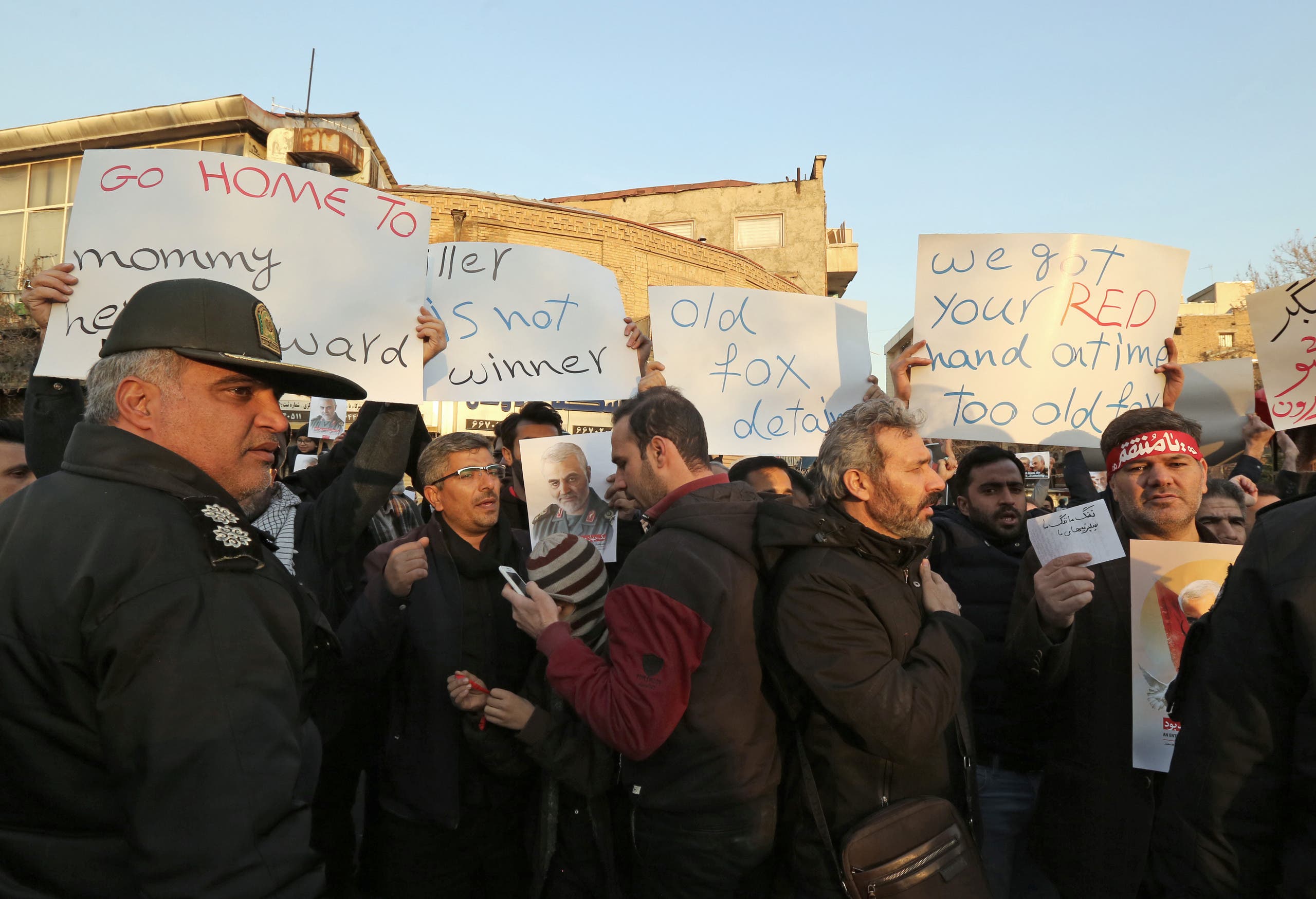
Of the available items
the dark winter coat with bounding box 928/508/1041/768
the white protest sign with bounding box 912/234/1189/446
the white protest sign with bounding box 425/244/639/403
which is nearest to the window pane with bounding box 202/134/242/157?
the white protest sign with bounding box 425/244/639/403

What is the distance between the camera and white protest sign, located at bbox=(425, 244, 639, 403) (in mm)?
3820

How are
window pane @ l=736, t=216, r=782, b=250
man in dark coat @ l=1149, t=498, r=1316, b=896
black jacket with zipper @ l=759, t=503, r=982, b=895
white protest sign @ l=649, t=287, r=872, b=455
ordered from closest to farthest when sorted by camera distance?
man in dark coat @ l=1149, t=498, r=1316, b=896, black jacket with zipper @ l=759, t=503, r=982, b=895, white protest sign @ l=649, t=287, r=872, b=455, window pane @ l=736, t=216, r=782, b=250

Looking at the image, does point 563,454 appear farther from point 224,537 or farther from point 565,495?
point 224,537

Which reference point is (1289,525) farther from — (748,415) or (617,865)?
(748,415)

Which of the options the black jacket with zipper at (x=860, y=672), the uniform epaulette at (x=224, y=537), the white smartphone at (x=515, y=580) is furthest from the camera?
the white smartphone at (x=515, y=580)

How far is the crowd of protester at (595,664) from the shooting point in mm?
1213

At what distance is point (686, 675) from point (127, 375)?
1.41 m

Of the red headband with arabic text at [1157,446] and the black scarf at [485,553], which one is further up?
the red headband with arabic text at [1157,446]

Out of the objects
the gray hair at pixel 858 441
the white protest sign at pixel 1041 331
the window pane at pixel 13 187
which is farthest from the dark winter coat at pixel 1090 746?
the window pane at pixel 13 187

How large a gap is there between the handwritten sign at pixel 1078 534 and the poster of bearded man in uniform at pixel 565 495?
174 centimetres

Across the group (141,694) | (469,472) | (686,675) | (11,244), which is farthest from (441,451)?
(11,244)

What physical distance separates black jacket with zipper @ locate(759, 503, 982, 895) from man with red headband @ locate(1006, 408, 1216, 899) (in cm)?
43

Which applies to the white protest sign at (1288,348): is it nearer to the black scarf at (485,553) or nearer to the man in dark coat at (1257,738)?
the man in dark coat at (1257,738)

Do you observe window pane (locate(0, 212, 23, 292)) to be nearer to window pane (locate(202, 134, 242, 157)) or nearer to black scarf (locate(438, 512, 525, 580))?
window pane (locate(202, 134, 242, 157))
